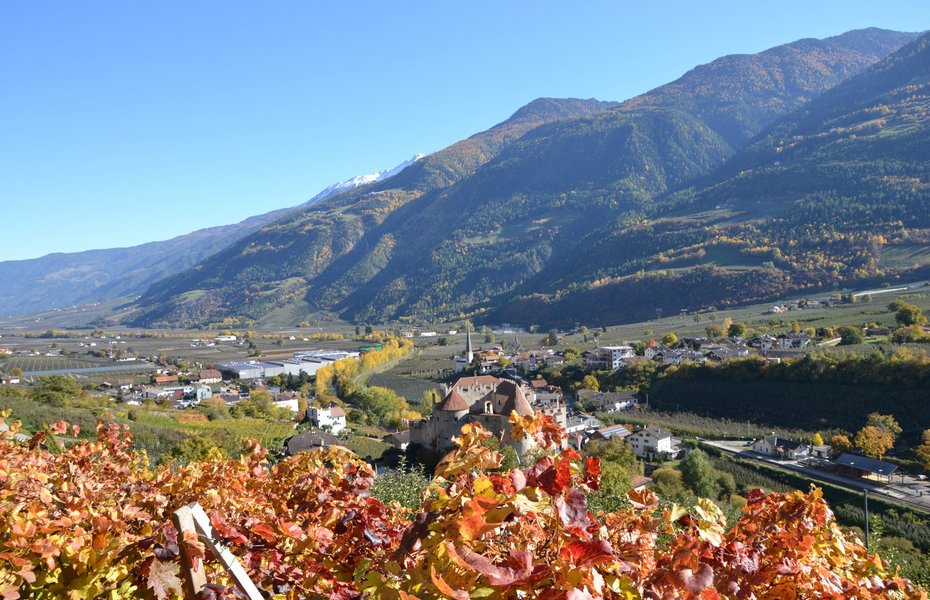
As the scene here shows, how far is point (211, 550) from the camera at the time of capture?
62.1 inches

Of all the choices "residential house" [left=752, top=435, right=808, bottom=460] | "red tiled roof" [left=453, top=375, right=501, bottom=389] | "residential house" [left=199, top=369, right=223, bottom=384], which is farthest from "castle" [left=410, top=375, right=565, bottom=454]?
"residential house" [left=199, top=369, right=223, bottom=384]

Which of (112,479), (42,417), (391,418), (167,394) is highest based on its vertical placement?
(112,479)

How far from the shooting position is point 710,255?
374ft

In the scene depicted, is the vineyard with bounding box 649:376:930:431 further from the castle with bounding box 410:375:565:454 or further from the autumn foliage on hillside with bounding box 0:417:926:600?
the autumn foliage on hillside with bounding box 0:417:926:600

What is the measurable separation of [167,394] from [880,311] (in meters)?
70.7

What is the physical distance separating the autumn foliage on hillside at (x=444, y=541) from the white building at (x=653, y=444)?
32276 mm

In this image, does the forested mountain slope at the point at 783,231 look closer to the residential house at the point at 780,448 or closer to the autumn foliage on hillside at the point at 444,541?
the residential house at the point at 780,448

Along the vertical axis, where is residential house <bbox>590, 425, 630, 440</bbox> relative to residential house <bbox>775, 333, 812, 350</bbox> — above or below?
above

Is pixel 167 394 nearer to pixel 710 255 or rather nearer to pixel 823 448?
pixel 823 448

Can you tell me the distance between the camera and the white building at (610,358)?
183 feet

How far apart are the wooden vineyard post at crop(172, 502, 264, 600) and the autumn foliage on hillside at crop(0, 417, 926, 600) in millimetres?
48

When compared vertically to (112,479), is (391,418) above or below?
below

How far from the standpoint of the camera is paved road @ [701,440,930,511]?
25000mm

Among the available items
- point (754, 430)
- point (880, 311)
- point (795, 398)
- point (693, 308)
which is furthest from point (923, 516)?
point (693, 308)
